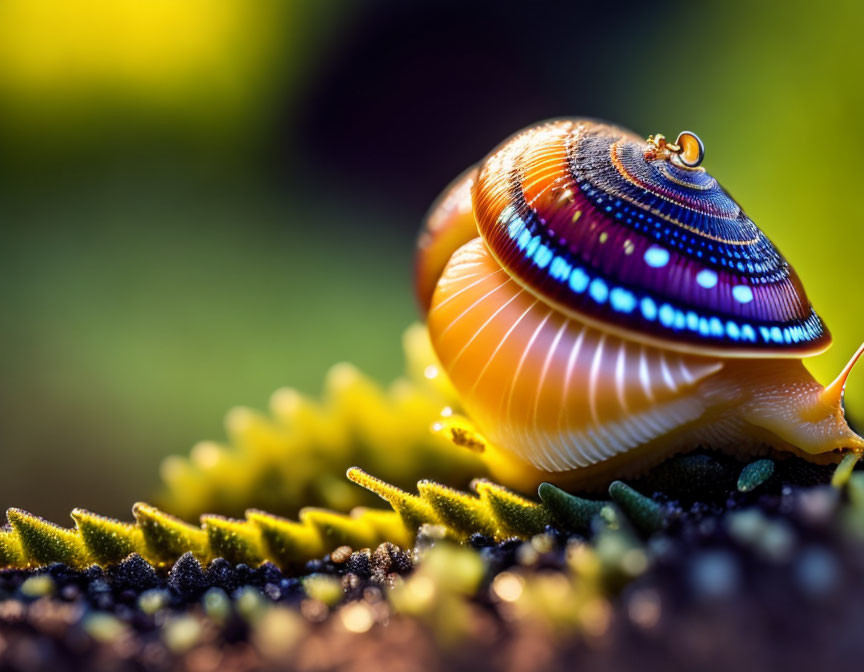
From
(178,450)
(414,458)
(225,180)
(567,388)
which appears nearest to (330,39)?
(225,180)

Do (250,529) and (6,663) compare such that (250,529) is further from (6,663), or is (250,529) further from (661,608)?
(661,608)

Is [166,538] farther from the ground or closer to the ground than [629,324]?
closer to the ground

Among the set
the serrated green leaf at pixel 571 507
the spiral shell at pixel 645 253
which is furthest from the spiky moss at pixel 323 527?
the spiral shell at pixel 645 253

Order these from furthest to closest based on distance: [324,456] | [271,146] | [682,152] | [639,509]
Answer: [271,146] < [324,456] < [682,152] < [639,509]

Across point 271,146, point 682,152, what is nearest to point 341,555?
point 682,152

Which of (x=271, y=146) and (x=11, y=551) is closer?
(x=11, y=551)

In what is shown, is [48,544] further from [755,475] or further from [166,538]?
[755,475]
